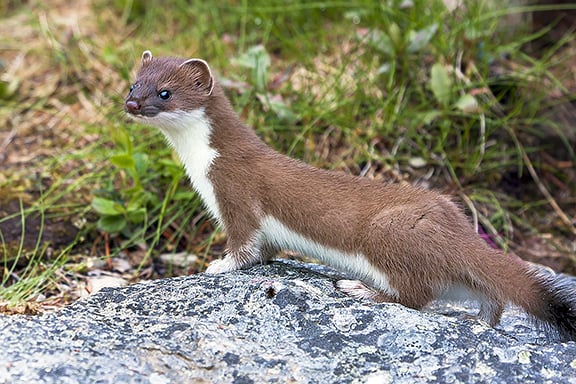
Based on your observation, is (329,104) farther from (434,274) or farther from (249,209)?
(434,274)

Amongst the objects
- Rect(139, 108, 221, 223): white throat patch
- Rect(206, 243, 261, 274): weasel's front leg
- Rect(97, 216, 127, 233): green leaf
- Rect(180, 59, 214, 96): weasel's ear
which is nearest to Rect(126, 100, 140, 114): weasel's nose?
Rect(139, 108, 221, 223): white throat patch

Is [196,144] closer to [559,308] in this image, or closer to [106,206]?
[106,206]

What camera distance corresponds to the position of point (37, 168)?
17.9 ft

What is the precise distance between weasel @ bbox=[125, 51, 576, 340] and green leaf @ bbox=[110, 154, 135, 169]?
32.2 inches

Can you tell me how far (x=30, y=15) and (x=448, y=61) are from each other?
12.7ft

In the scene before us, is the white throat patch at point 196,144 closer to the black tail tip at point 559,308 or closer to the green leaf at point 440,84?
the black tail tip at point 559,308

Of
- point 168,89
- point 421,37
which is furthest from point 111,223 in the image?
point 421,37

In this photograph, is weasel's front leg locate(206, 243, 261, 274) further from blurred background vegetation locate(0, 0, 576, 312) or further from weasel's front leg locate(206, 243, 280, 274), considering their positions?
blurred background vegetation locate(0, 0, 576, 312)

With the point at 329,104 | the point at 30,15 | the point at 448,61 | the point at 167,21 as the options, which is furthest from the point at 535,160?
the point at 30,15

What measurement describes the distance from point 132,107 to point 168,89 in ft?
0.68

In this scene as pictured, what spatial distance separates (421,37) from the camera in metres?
5.47

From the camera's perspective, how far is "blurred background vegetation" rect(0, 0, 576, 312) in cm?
489

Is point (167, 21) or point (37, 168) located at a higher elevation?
point (167, 21)

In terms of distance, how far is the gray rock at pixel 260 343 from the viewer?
106 inches
